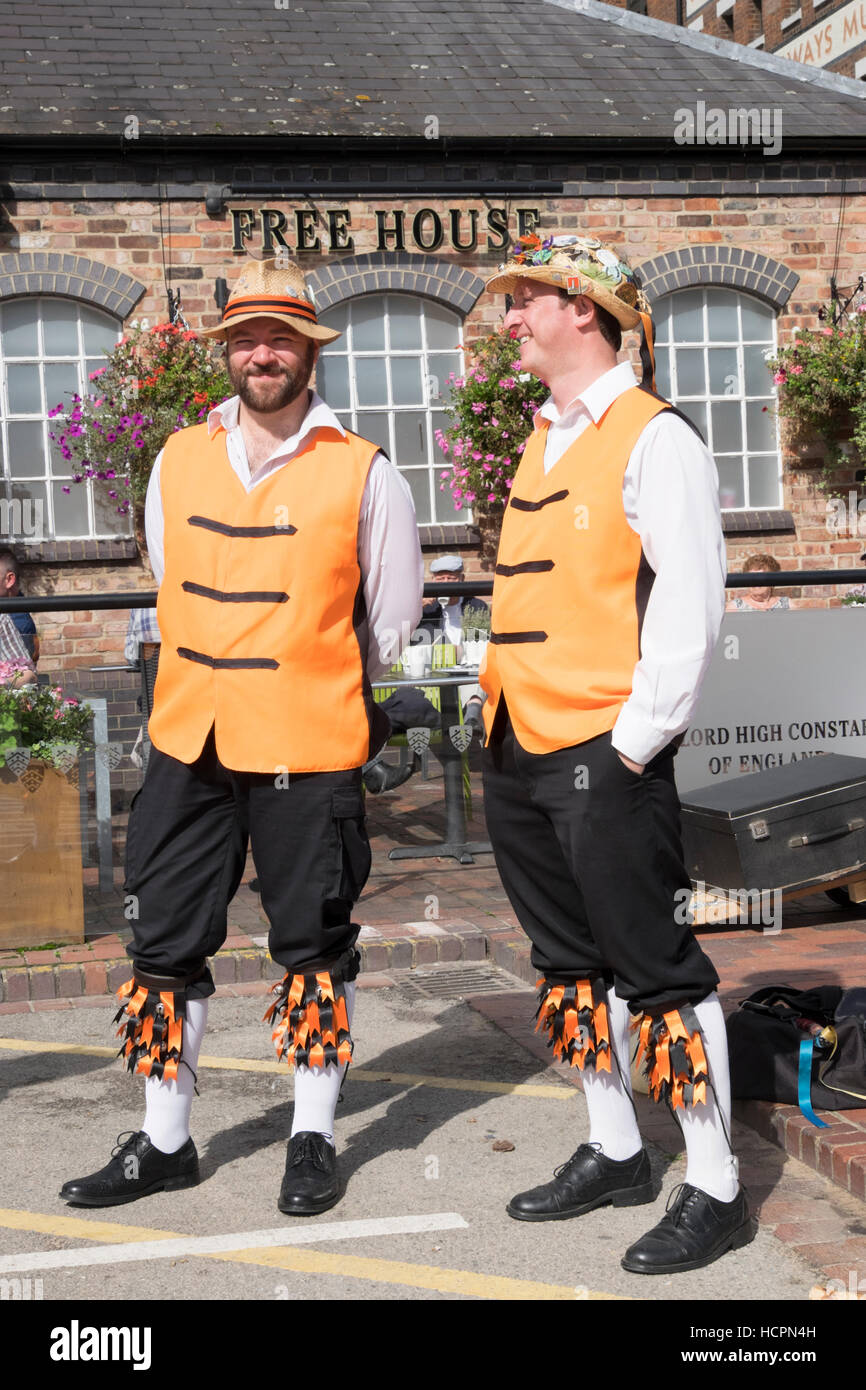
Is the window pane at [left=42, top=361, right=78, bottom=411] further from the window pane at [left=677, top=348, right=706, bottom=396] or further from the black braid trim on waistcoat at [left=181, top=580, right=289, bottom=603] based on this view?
the black braid trim on waistcoat at [left=181, top=580, right=289, bottom=603]

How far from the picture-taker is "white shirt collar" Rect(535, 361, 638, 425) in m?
3.24

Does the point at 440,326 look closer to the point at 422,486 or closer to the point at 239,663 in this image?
the point at 422,486

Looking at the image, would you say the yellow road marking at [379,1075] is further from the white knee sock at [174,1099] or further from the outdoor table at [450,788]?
the outdoor table at [450,788]

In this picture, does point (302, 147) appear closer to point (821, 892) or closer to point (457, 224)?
point (457, 224)

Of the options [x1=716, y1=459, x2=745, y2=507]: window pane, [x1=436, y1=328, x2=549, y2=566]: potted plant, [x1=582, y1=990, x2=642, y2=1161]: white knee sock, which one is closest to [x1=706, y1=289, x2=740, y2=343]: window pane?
[x1=716, y1=459, x2=745, y2=507]: window pane

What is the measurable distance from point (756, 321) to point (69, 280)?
656cm

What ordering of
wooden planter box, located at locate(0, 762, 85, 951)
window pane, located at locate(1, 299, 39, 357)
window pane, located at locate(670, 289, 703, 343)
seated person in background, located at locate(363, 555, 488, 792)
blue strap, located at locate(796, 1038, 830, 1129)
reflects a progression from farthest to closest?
window pane, located at locate(670, 289, 703, 343)
window pane, located at locate(1, 299, 39, 357)
seated person in background, located at locate(363, 555, 488, 792)
wooden planter box, located at locate(0, 762, 85, 951)
blue strap, located at locate(796, 1038, 830, 1129)

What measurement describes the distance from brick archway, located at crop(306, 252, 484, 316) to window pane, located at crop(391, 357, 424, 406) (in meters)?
0.63

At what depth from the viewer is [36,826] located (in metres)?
5.94

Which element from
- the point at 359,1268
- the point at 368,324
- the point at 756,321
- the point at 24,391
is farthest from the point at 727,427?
the point at 359,1268

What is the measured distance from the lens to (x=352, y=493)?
3.54 m

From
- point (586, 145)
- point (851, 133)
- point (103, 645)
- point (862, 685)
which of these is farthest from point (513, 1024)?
point (851, 133)

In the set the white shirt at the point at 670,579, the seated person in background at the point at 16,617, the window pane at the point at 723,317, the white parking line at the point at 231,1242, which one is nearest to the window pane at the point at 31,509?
the seated person in background at the point at 16,617

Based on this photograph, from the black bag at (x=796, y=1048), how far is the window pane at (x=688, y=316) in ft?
39.1
